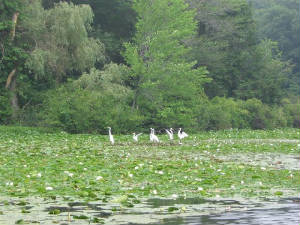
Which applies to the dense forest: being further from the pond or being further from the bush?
the pond

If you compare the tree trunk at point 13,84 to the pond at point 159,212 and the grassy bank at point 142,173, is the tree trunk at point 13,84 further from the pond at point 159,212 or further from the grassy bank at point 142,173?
the pond at point 159,212

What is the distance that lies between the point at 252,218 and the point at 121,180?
455cm

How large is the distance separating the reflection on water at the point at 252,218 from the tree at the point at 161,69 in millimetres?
28252

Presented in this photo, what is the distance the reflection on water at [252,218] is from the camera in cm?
915

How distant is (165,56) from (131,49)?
7.19 ft

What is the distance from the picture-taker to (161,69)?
39.2 m

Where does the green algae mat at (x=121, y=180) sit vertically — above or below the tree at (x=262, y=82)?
below

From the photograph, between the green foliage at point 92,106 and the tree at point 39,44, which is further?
→ the tree at point 39,44

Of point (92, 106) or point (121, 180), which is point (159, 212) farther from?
point (92, 106)

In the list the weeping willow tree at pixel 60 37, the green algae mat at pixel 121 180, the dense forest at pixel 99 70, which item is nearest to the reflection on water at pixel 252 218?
the green algae mat at pixel 121 180

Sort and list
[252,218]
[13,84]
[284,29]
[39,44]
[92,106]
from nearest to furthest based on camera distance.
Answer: [252,218]
[92,106]
[39,44]
[13,84]
[284,29]

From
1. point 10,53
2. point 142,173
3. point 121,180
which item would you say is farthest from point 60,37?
point 121,180

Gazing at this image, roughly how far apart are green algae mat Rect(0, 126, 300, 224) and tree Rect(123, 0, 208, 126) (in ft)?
57.5

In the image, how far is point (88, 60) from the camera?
3862 cm
